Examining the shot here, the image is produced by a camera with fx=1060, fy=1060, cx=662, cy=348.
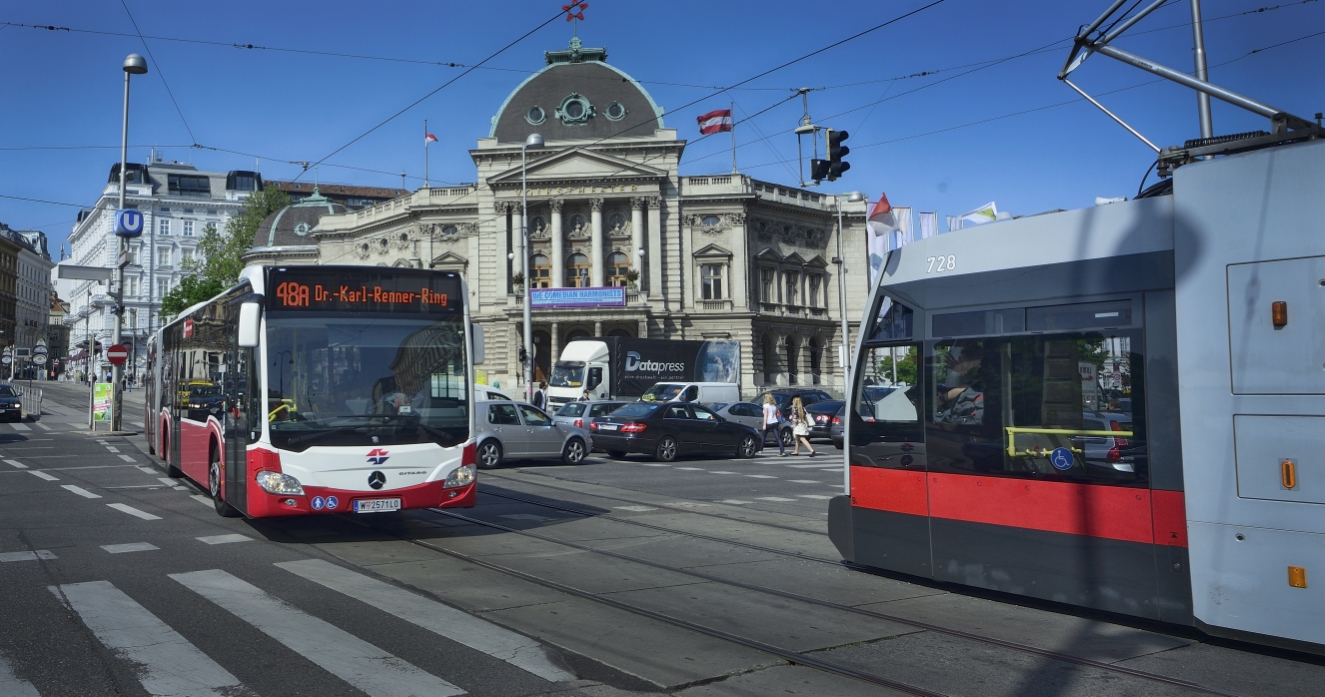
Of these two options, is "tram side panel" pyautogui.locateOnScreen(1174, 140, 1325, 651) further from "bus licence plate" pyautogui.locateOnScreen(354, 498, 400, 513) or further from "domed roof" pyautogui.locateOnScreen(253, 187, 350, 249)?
"domed roof" pyautogui.locateOnScreen(253, 187, 350, 249)

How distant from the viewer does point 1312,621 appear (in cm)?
596

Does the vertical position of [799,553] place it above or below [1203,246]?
below

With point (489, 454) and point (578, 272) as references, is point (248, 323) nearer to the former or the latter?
point (489, 454)

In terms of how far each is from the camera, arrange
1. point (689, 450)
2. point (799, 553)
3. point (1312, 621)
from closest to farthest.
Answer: point (1312, 621) < point (799, 553) < point (689, 450)

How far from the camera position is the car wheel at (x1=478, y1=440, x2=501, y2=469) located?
20.8 metres

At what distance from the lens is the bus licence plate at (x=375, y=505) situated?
1053cm

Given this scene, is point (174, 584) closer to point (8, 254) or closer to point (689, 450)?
point (689, 450)

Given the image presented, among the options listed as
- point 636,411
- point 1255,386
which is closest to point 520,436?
point 636,411

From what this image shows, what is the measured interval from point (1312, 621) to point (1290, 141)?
9.09ft

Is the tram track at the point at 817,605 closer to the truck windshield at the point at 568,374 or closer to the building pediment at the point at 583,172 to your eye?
the truck windshield at the point at 568,374

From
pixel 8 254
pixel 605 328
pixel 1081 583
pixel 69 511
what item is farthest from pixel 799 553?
pixel 8 254

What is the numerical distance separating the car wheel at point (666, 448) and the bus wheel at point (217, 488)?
12506mm

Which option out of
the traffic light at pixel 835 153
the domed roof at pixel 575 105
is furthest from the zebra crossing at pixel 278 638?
the domed roof at pixel 575 105

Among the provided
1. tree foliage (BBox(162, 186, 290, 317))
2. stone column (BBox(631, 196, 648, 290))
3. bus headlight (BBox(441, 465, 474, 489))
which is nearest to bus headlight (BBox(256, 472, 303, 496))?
bus headlight (BBox(441, 465, 474, 489))
